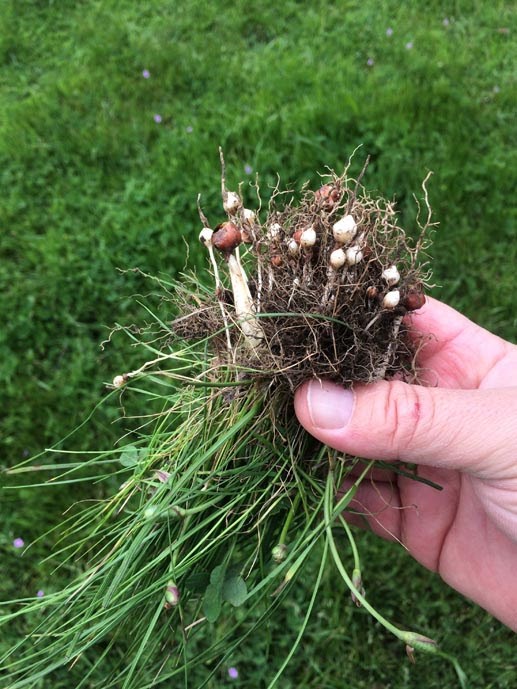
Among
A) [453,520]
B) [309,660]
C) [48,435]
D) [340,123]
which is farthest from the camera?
[340,123]

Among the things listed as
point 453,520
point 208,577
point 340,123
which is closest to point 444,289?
point 340,123

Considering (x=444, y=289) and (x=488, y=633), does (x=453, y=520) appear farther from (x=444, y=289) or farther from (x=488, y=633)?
(x=444, y=289)

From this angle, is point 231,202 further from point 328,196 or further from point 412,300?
point 412,300

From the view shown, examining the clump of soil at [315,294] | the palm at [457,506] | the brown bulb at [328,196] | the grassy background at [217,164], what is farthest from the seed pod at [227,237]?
the grassy background at [217,164]

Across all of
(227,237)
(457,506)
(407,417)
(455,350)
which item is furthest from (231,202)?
(457,506)

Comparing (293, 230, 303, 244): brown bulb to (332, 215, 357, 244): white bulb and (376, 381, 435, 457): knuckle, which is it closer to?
(332, 215, 357, 244): white bulb

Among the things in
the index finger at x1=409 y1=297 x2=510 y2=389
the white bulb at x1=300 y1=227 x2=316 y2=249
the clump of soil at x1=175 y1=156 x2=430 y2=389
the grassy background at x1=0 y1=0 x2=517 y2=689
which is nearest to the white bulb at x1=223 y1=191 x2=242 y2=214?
the clump of soil at x1=175 y1=156 x2=430 y2=389
